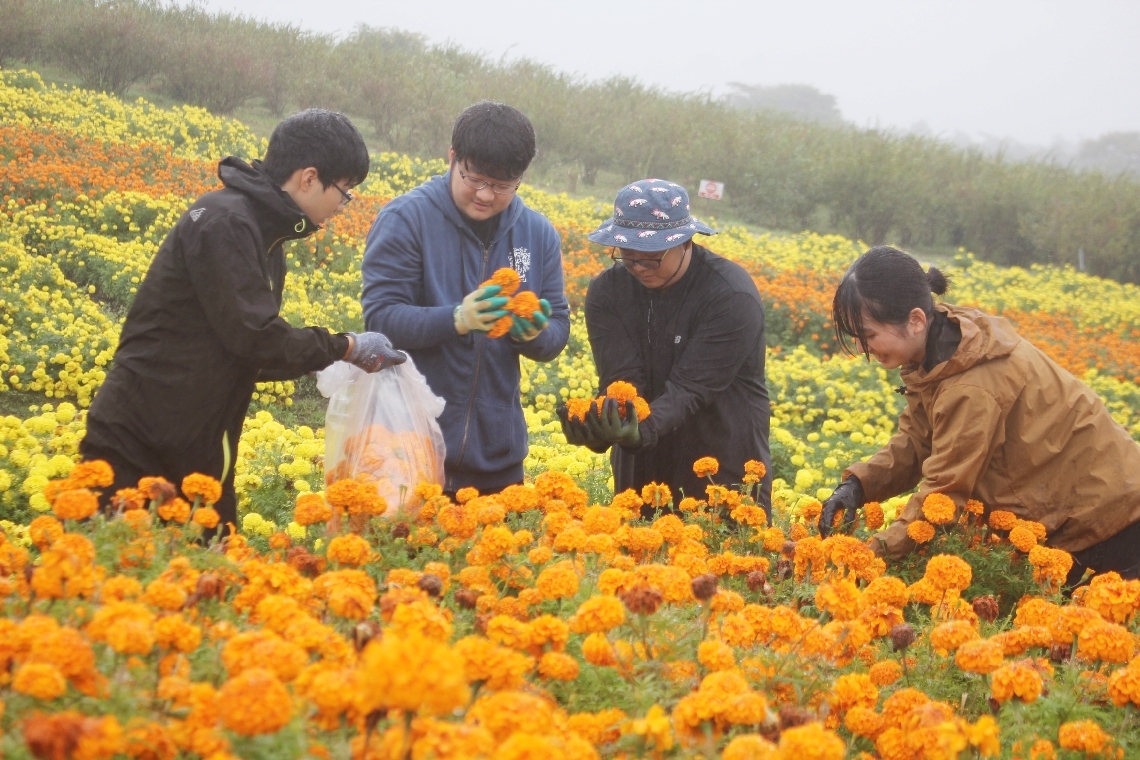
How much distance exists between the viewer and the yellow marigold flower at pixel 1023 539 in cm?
293

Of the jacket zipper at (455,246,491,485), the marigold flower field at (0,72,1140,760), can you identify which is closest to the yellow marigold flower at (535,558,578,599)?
the marigold flower field at (0,72,1140,760)

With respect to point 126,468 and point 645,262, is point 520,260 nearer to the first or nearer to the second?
point 645,262

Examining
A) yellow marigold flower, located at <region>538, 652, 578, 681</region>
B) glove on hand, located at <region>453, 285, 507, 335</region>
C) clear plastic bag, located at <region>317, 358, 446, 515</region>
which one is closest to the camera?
yellow marigold flower, located at <region>538, 652, 578, 681</region>

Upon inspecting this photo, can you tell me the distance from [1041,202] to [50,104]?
61.9ft

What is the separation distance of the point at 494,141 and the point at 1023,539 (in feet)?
6.28

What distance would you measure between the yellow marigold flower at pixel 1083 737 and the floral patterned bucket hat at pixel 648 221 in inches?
72.2

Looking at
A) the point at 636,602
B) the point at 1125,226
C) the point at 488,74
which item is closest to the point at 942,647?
the point at 636,602

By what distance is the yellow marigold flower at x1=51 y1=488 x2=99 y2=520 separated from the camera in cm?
185

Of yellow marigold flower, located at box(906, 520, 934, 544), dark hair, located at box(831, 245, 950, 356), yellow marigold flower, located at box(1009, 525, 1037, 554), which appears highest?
dark hair, located at box(831, 245, 950, 356)

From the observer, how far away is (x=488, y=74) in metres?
23.7

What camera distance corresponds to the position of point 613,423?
306cm

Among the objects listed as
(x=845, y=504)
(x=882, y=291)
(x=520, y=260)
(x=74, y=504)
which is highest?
(x=882, y=291)

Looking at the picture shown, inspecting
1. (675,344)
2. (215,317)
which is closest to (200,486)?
(215,317)

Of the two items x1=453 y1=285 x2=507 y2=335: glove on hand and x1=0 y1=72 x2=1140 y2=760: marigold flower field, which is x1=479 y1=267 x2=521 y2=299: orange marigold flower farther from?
x1=0 y1=72 x2=1140 y2=760: marigold flower field
